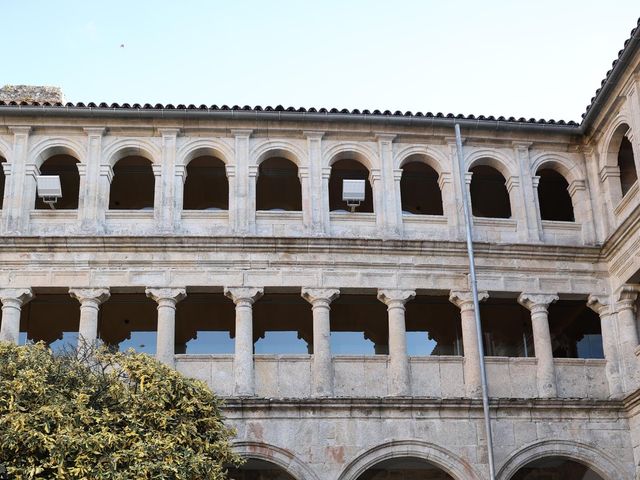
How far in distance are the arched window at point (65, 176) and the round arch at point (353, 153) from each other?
5463 mm

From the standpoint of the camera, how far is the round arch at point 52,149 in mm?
22453

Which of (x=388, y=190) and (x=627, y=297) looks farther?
(x=388, y=190)

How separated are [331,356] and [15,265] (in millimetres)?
6435

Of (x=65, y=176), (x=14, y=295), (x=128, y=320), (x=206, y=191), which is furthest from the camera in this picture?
(x=206, y=191)

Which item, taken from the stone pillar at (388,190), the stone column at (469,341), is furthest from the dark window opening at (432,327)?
the stone pillar at (388,190)

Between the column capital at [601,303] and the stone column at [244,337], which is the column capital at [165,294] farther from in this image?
the column capital at [601,303]

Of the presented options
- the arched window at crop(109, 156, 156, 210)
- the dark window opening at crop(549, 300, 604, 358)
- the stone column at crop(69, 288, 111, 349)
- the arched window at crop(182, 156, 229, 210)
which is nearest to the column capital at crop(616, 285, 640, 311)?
the dark window opening at crop(549, 300, 604, 358)

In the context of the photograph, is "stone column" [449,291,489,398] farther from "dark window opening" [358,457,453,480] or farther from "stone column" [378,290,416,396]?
"dark window opening" [358,457,453,480]

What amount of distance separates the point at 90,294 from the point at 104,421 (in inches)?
232

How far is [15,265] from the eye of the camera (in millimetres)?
21312

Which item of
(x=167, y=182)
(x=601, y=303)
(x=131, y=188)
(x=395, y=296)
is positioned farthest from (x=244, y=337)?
(x=601, y=303)

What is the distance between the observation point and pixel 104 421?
15703 mm

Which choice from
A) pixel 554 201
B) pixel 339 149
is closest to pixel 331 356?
pixel 339 149

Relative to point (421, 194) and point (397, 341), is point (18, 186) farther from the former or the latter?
point (421, 194)
